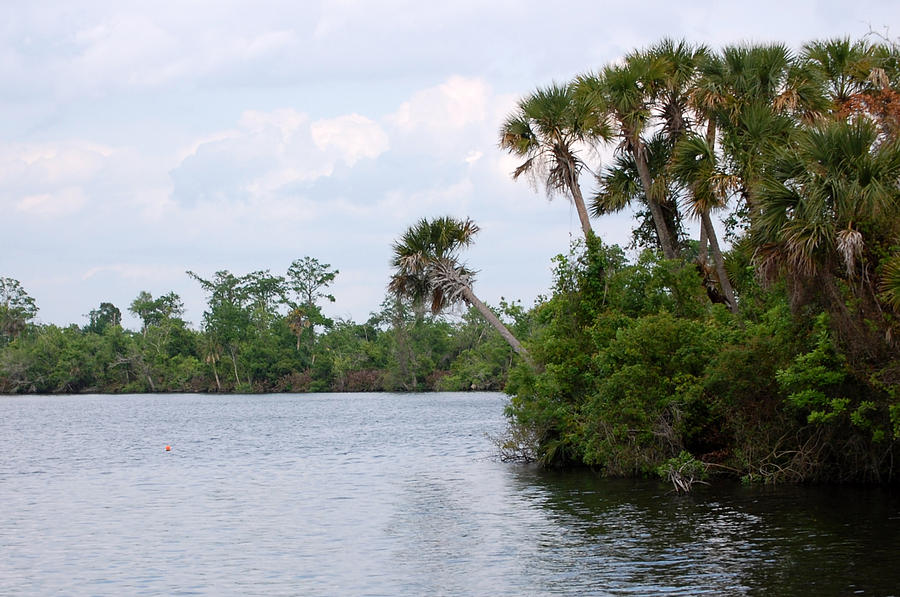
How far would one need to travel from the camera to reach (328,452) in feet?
120

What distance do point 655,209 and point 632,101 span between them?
3549 mm

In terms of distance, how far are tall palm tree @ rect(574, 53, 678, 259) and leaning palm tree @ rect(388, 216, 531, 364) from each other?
693 centimetres

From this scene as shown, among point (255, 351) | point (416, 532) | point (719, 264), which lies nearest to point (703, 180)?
point (719, 264)

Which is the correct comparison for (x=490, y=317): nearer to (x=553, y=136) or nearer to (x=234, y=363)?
(x=553, y=136)

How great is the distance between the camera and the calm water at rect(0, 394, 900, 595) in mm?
14547

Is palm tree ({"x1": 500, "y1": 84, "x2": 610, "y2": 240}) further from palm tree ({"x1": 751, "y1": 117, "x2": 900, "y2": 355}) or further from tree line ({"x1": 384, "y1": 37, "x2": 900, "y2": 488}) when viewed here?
palm tree ({"x1": 751, "y1": 117, "x2": 900, "y2": 355})

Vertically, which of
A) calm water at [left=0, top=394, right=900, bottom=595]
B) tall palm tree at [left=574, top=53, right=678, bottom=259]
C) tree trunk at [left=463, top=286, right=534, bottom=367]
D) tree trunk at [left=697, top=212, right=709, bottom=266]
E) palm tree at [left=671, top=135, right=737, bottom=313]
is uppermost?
tall palm tree at [left=574, top=53, right=678, bottom=259]

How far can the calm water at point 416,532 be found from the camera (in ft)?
47.7

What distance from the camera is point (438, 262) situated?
1329 inches

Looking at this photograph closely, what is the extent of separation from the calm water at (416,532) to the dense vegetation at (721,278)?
147 cm

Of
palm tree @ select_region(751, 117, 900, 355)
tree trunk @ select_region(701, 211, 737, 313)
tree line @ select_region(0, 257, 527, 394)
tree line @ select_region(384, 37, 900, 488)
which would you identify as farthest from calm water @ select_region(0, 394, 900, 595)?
tree line @ select_region(0, 257, 527, 394)

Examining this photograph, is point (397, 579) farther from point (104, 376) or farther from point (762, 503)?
point (104, 376)

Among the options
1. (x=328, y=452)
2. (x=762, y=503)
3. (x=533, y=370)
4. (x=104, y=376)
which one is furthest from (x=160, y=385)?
(x=762, y=503)

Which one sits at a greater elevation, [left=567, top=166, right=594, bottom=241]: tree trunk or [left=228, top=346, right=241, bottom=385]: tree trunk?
[left=567, top=166, right=594, bottom=241]: tree trunk
